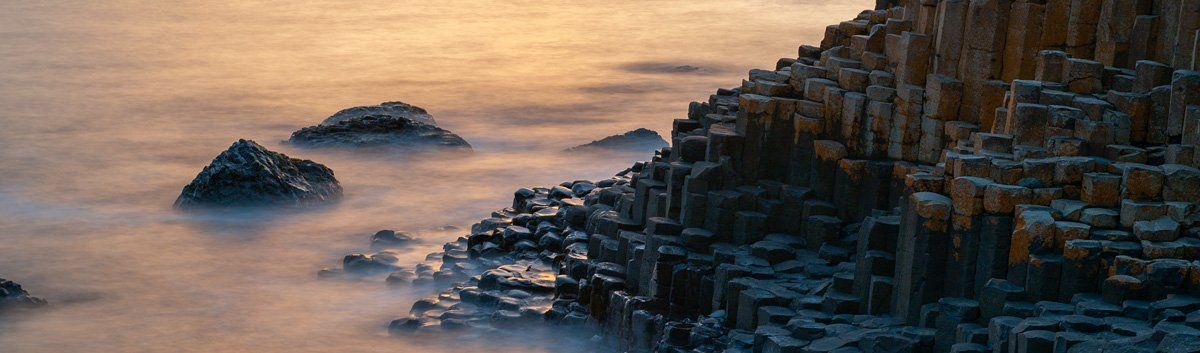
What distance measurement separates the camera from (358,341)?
23.9 meters

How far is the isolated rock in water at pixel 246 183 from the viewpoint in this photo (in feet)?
103

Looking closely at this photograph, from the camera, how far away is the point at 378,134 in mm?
37781

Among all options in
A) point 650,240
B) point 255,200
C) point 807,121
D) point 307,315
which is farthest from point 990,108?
point 255,200

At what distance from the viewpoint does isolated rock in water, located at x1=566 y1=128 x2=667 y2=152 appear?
121 ft

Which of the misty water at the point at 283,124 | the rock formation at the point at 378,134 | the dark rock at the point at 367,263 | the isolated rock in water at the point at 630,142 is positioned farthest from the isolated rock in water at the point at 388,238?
the isolated rock in water at the point at 630,142

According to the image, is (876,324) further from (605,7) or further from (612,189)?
(605,7)

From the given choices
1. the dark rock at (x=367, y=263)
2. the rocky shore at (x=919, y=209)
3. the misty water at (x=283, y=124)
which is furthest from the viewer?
the dark rock at (x=367, y=263)

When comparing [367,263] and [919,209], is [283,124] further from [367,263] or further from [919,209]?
[919,209]

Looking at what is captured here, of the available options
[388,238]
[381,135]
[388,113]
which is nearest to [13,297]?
[388,238]

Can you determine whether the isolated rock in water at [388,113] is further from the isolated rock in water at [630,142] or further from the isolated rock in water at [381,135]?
the isolated rock in water at [630,142]

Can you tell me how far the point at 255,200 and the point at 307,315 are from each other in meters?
6.71

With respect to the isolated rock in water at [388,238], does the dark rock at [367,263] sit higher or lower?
lower

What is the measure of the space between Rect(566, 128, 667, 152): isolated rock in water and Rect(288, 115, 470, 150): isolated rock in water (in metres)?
2.61

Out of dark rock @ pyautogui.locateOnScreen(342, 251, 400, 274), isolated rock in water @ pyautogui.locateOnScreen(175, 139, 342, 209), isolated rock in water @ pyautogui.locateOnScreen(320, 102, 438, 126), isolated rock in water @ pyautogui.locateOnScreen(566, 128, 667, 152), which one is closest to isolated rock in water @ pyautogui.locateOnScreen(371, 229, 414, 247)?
dark rock @ pyautogui.locateOnScreen(342, 251, 400, 274)
